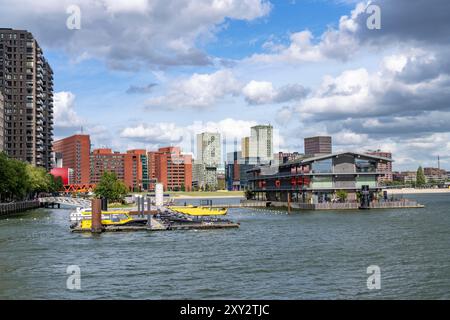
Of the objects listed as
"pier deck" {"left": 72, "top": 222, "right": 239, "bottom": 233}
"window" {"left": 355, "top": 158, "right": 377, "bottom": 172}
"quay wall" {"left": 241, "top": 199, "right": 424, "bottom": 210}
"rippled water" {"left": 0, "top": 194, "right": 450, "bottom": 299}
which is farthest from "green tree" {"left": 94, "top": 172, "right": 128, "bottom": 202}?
"rippled water" {"left": 0, "top": 194, "right": 450, "bottom": 299}

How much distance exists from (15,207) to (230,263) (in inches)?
4742

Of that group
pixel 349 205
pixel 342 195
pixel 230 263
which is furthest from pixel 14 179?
pixel 230 263

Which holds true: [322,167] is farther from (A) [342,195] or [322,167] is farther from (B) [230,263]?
(B) [230,263]

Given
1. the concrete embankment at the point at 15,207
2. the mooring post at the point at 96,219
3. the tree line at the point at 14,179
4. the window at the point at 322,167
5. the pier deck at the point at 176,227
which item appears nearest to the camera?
the mooring post at the point at 96,219

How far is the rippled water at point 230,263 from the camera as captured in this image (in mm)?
41281

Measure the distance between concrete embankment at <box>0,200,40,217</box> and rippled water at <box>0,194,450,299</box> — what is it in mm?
61411

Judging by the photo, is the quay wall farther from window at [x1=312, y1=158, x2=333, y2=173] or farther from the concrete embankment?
the concrete embankment

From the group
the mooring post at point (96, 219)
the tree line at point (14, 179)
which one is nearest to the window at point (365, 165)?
the mooring post at point (96, 219)

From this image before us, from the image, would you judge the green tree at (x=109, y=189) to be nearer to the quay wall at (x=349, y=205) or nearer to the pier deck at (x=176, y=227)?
the quay wall at (x=349, y=205)

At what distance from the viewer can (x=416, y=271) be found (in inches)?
1913

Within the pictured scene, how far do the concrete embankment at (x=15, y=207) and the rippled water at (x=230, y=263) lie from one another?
61411mm
